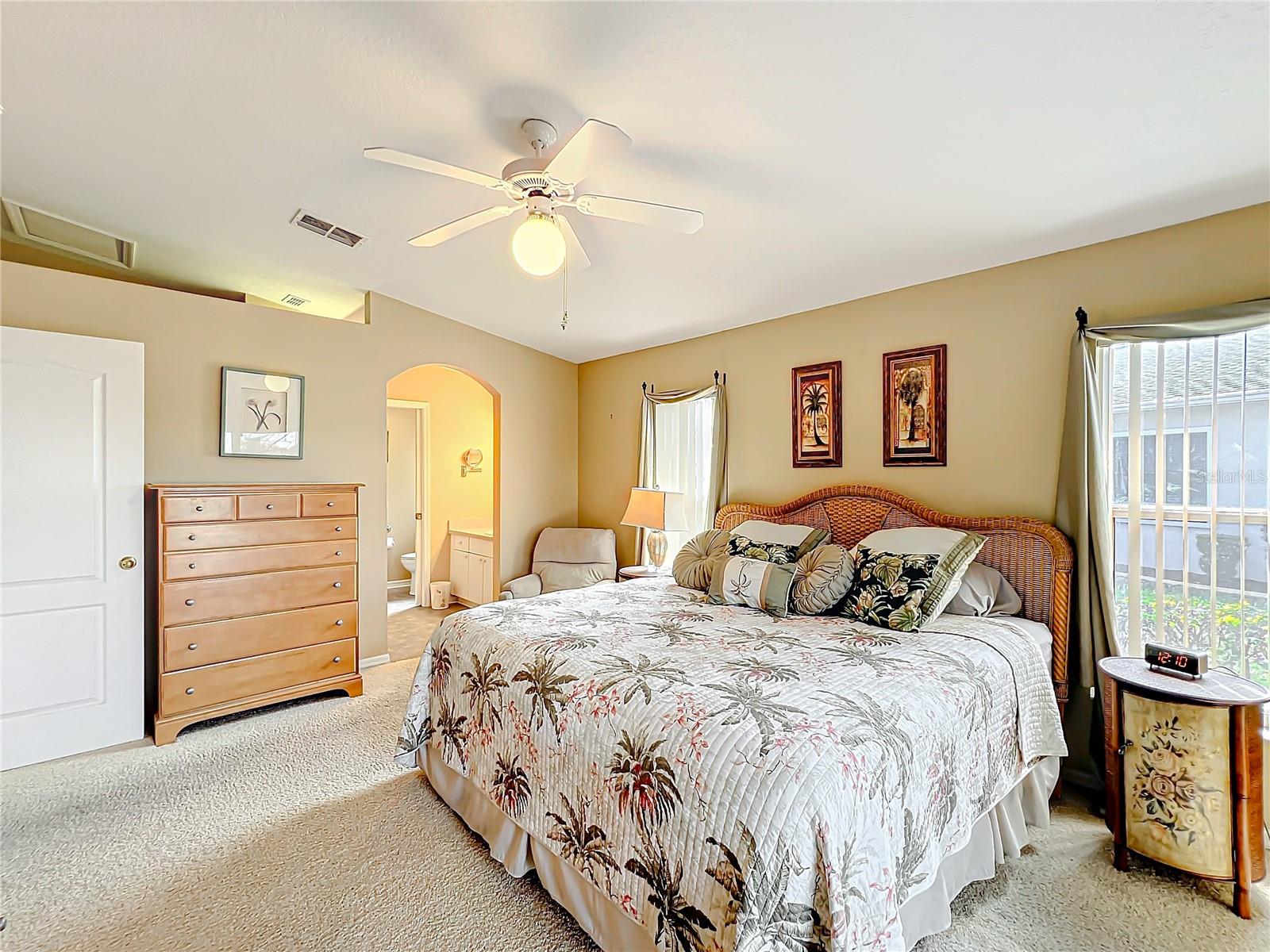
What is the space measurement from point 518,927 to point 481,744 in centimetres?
59

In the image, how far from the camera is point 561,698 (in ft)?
6.01

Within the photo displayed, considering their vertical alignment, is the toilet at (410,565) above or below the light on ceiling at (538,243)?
below

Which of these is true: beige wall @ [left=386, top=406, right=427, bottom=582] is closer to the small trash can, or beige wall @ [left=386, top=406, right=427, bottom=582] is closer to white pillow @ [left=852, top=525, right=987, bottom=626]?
the small trash can

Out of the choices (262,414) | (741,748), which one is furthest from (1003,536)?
(262,414)

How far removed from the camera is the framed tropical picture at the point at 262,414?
3.54 meters

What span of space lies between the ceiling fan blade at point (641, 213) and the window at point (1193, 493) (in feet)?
6.48

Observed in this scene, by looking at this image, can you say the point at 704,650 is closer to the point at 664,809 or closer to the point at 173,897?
the point at 664,809

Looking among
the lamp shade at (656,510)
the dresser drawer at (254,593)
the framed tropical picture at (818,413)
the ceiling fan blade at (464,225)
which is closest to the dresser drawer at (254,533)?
the dresser drawer at (254,593)

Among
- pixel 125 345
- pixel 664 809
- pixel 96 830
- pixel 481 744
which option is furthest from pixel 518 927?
pixel 125 345

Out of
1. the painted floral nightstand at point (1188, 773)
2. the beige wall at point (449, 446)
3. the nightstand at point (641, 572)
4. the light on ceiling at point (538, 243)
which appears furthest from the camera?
the beige wall at point (449, 446)

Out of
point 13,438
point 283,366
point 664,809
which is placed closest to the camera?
point 664,809

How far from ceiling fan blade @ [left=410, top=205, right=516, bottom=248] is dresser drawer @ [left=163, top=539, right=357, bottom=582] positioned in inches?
81.3

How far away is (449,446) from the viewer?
628 centimetres

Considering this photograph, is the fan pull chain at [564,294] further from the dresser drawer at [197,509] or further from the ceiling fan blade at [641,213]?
the dresser drawer at [197,509]
